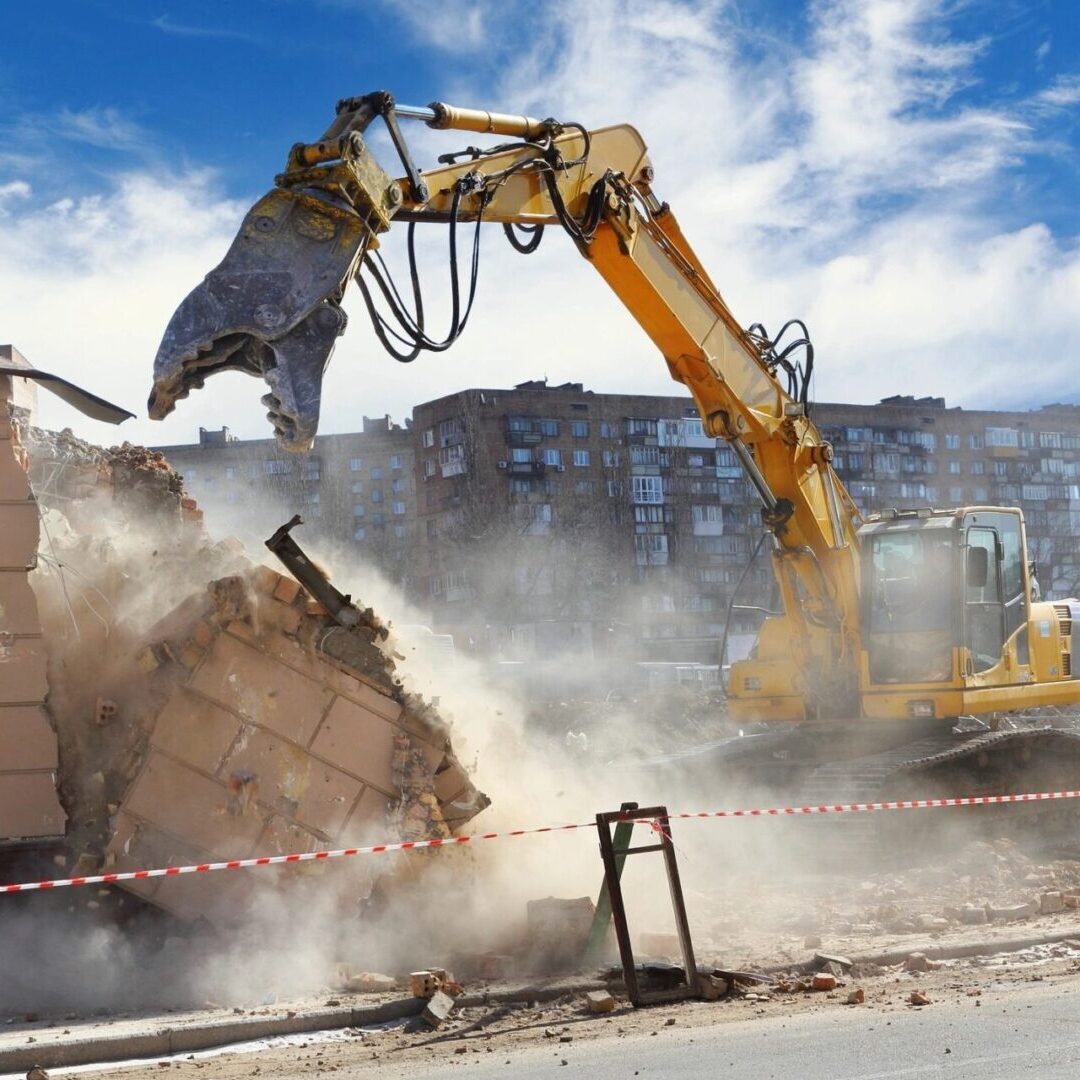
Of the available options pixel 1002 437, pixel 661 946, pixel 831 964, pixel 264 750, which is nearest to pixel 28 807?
pixel 264 750

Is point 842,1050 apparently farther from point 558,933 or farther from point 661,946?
point 558,933

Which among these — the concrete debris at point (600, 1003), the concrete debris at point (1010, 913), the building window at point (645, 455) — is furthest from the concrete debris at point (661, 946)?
the building window at point (645, 455)

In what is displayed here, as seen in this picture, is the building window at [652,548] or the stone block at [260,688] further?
the building window at [652,548]

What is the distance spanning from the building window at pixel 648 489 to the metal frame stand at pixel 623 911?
6839 cm

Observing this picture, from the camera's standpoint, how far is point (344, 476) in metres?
85.1

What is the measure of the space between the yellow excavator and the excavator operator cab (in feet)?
0.05

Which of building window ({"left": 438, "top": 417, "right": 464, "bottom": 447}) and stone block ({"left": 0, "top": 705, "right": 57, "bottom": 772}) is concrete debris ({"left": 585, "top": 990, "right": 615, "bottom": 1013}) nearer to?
stone block ({"left": 0, "top": 705, "right": 57, "bottom": 772})

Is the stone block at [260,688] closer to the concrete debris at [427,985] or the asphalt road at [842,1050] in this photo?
the concrete debris at [427,985]

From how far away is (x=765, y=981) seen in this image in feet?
27.4

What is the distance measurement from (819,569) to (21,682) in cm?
791

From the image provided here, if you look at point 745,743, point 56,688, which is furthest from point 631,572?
point 56,688

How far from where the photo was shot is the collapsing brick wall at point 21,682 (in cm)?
916

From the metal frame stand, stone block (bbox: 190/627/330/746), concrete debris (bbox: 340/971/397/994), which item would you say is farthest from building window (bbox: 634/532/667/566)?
the metal frame stand

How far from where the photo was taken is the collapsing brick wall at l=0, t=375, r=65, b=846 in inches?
361
